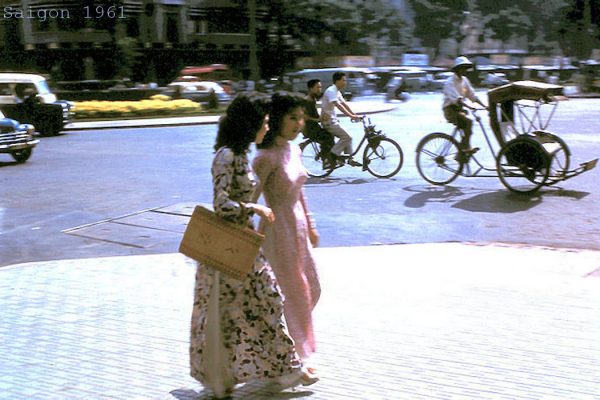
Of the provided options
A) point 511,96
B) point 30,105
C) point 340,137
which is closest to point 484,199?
point 511,96

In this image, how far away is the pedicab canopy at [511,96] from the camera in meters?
10.8

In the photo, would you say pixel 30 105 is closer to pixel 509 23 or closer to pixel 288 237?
pixel 288 237

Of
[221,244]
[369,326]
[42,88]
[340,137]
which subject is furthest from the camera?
[42,88]

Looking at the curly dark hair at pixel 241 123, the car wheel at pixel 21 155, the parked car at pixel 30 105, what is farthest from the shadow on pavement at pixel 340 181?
the parked car at pixel 30 105

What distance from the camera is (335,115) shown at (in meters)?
12.9

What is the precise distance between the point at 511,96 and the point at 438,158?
1.39 m

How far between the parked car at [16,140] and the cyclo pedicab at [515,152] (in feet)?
29.5

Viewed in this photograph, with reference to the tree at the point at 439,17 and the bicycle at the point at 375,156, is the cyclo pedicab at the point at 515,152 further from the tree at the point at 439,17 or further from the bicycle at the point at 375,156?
the tree at the point at 439,17

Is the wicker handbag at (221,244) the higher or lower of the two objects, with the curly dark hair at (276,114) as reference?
lower

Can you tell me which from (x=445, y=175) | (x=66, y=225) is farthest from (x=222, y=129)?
(x=445, y=175)

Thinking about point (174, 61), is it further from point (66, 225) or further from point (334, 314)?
point (334, 314)

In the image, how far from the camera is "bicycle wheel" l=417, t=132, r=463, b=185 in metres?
11.7

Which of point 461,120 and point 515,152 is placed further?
point 461,120

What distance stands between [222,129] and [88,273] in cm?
363
